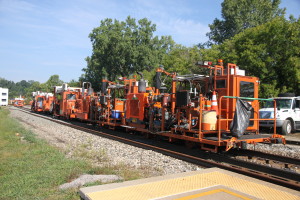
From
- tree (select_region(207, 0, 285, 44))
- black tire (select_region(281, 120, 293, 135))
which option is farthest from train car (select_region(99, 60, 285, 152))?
tree (select_region(207, 0, 285, 44))

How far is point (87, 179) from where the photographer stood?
18.4 ft

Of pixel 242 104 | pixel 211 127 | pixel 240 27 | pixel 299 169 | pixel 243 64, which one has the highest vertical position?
pixel 240 27

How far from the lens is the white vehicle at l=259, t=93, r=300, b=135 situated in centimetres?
1495

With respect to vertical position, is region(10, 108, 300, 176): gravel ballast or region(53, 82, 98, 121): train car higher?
region(53, 82, 98, 121): train car

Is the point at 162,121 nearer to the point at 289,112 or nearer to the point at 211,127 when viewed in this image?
the point at 211,127

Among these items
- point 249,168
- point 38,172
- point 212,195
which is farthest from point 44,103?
point 212,195

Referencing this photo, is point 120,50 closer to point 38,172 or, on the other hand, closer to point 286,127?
point 286,127

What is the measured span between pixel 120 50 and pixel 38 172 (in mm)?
38706

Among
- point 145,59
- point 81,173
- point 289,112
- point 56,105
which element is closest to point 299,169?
point 81,173

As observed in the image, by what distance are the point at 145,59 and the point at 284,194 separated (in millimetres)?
40519

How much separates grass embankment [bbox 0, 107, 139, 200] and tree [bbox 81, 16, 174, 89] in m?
34.6

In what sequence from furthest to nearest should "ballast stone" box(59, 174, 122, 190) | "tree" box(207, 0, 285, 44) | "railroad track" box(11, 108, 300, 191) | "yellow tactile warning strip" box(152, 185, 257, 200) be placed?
"tree" box(207, 0, 285, 44) → "railroad track" box(11, 108, 300, 191) → "ballast stone" box(59, 174, 122, 190) → "yellow tactile warning strip" box(152, 185, 257, 200)

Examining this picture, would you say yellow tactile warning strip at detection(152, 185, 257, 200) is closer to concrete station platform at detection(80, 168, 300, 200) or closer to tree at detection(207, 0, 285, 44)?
concrete station platform at detection(80, 168, 300, 200)

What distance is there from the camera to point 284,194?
4.62 m
